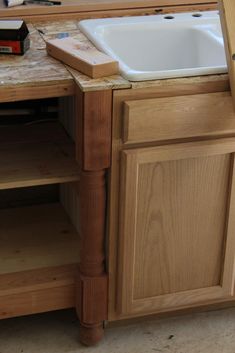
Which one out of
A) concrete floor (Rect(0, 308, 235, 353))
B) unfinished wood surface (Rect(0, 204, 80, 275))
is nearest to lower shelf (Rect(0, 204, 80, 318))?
unfinished wood surface (Rect(0, 204, 80, 275))

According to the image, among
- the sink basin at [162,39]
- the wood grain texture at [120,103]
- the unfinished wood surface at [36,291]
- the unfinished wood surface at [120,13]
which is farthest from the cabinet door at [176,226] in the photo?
the unfinished wood surface at [120,13]

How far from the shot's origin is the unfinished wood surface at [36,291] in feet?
6.31

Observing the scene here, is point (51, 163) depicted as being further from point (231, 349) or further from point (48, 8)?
point (231, 349)

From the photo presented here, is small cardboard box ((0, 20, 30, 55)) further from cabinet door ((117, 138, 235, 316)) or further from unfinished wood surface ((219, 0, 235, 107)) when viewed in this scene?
unfinished wood surface ((219, 0, 235, 107))

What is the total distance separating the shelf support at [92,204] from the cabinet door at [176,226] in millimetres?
50

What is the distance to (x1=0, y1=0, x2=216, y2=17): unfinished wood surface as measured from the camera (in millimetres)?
2072

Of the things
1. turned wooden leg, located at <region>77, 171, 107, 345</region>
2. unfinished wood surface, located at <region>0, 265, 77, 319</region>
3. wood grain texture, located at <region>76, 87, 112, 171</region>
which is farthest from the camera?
unfinished wood surface, located at <region>0, 265, 77, 319</region>

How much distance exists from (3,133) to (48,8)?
14.6 inches

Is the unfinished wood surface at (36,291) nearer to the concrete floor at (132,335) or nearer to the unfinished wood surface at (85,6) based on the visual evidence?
the concrete floor at (132,335)

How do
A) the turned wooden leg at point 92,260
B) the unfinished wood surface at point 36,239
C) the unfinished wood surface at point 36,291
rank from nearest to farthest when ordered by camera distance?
the turned wooden leg at point 92,260 < the unfinished wood surface at point 36,291 < the unfinished wood surface at point 36,239

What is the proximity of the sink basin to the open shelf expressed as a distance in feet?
0.94

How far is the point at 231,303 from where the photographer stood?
7.00 feet

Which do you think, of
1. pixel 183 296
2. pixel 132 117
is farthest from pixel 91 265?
pixel 132 117

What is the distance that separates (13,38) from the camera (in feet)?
6.11
